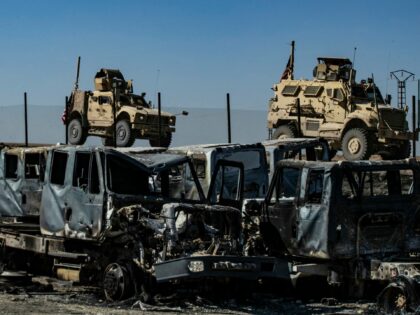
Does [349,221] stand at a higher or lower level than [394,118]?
lower

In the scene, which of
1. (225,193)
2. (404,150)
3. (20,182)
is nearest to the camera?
(225,193)

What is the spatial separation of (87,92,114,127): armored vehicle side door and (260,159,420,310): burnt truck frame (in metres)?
20.4

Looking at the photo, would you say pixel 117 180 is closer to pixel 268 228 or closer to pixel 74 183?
pixel 74 183

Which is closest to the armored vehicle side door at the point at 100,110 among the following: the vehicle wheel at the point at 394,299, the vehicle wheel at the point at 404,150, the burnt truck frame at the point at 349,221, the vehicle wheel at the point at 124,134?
the vehicle wheel at the point at 124,134

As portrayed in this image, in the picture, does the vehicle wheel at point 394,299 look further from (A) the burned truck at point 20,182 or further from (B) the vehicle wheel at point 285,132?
(B) the vehicle wheel at point 285,132

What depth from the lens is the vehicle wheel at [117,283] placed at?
11.0m

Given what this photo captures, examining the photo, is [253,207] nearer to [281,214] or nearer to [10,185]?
[281,214]

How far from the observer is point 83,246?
483 inches

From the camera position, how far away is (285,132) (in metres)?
30.4

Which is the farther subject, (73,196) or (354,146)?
(354,146)

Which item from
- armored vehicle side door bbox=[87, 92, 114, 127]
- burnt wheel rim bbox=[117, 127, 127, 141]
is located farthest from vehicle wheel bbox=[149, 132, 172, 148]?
armored vehicle side door bbox=[87, 92, 114, 127]

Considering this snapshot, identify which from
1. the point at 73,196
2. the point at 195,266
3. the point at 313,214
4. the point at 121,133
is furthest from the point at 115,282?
the point at 121,133

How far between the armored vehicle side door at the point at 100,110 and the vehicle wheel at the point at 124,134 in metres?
0.44

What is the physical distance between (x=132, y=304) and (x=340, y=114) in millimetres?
18997
